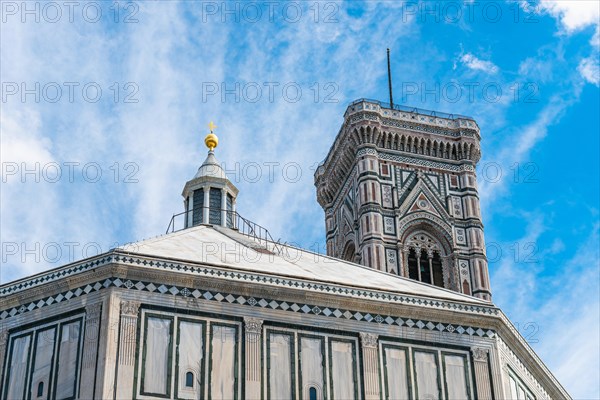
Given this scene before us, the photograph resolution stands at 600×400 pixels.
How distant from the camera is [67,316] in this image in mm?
21078

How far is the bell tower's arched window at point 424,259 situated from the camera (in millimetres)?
55375

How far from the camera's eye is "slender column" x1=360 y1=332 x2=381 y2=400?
21.3 metres

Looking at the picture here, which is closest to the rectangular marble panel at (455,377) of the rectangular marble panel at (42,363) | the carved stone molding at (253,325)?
the carved stone molding at (253,325)

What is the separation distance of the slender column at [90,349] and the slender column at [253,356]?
290 cm

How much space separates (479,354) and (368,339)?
8.08 feet

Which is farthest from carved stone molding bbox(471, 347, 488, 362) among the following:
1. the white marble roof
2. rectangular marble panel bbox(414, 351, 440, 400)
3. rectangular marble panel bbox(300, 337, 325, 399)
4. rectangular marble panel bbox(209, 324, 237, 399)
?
rectangular marble panel bbox(209, 324, 237, 399)

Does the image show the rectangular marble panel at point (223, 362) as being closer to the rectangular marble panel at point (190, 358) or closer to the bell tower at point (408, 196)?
the rectangular marble panel at point (190, 358)

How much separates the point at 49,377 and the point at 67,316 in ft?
4.17

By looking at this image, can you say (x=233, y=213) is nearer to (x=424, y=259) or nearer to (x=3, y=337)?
(x=3, y=337)

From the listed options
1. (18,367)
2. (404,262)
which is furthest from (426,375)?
(404,262)

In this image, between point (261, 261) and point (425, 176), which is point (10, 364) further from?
point (425, 176)

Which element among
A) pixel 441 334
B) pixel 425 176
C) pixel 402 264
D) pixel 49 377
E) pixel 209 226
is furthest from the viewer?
pixel 425 176

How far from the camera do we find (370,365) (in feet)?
70.7

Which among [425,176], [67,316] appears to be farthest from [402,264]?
[67,316]
